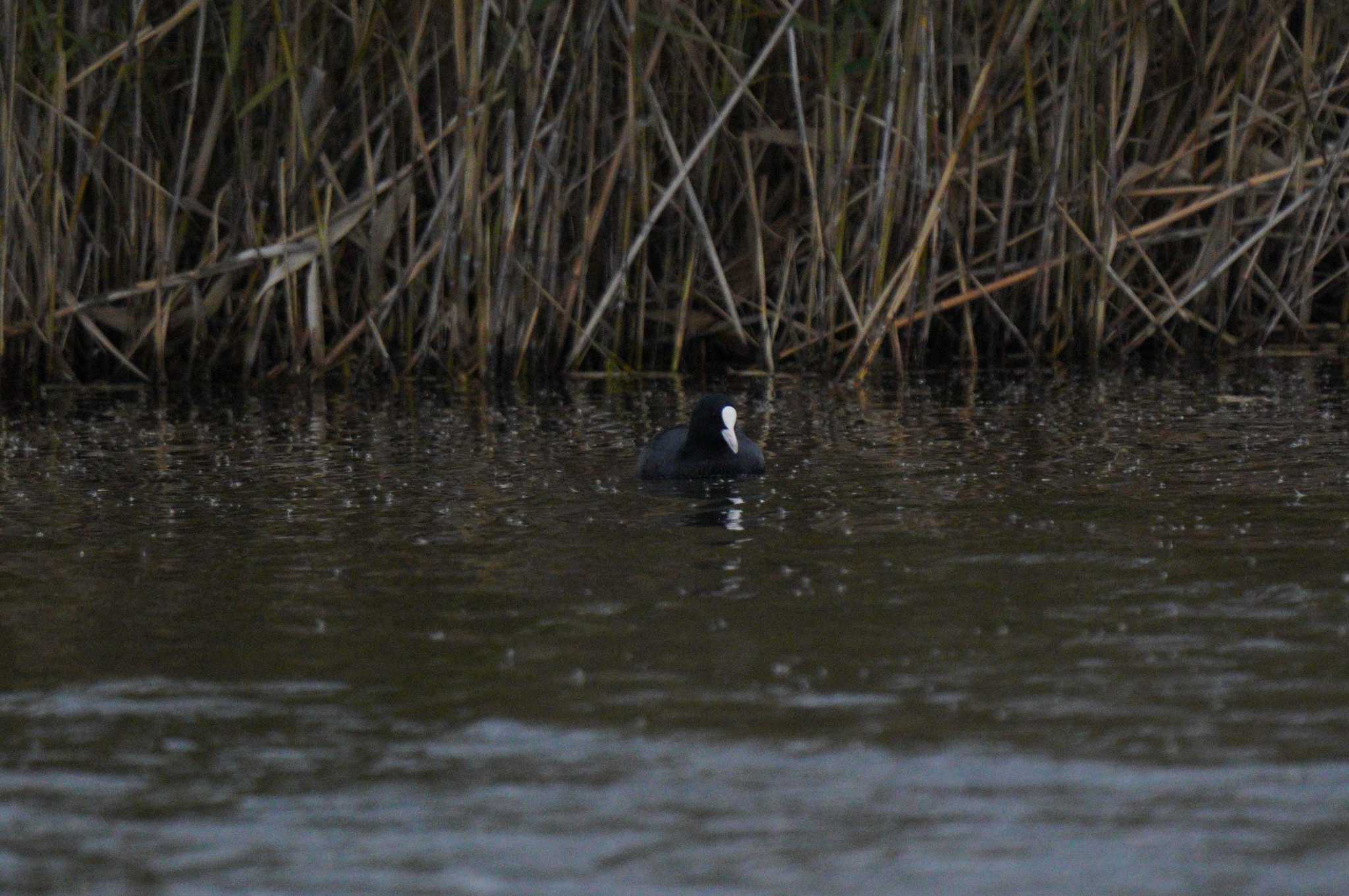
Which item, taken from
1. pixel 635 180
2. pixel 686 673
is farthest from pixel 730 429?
pixel 635 180

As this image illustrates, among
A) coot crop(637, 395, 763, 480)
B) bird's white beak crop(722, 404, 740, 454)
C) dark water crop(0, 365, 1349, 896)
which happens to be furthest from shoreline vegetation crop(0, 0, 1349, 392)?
bird's white beak crop(722, 404, 740, 454)

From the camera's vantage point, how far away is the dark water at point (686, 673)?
14.0ft

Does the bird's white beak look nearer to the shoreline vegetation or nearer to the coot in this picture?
the coot

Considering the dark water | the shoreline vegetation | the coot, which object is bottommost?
the dark water

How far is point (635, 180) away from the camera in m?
13.6

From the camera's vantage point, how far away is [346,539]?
26.7ft

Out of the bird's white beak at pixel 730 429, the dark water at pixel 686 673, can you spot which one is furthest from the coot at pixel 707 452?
the dark water at pixel 686 673

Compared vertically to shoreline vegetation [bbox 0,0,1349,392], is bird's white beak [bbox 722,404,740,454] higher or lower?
lower

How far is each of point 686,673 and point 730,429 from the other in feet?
13.1

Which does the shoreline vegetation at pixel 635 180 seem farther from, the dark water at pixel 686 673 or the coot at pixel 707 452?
the coot at pixel 707 452

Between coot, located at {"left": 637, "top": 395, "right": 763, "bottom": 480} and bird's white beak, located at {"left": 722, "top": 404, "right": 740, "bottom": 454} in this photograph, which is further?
coot, located at {"left": 637, "top": 395, "right": 763, "bottom": 480}

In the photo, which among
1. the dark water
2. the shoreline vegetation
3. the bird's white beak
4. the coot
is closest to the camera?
the dark water

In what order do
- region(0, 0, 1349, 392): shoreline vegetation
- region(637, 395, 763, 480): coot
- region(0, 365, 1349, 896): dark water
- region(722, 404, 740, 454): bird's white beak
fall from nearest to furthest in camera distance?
region(0, 365, 1349, 896): dark water < region(722, 404, 740, 454): bird's white beak < region(637, 395, 763, 480): coot < region(0, 0, 1349, 392): shoreline vegetation

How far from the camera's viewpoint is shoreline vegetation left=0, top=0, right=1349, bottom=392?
1310 centimetres
